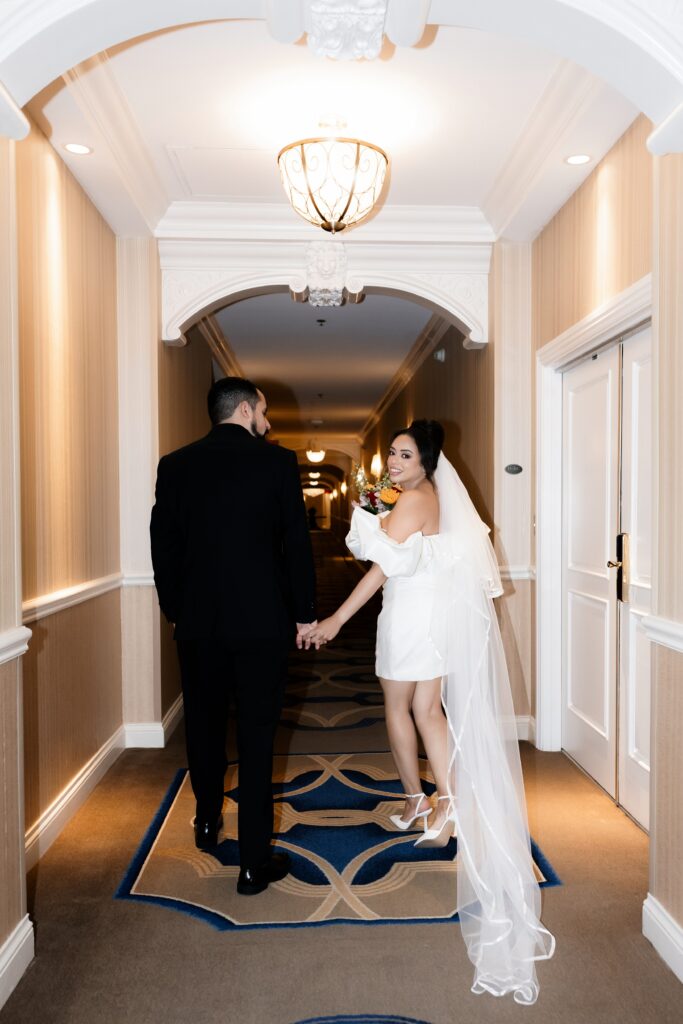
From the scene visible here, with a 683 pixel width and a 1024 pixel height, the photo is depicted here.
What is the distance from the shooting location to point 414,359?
8508 mm

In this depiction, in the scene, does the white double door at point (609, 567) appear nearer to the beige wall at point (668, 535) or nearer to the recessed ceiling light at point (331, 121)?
the beige wall at point (668, 535)

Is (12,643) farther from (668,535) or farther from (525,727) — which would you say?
(525,727)

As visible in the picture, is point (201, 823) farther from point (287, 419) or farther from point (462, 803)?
point (287, 419)

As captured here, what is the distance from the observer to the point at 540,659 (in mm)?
4520

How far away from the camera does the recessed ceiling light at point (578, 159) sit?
3.59 m

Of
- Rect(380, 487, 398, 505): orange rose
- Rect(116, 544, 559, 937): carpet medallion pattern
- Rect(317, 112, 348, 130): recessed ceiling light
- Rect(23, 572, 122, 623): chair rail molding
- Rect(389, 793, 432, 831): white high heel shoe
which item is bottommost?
Rect(116, 544, 559, 937): carpet medallion pattern

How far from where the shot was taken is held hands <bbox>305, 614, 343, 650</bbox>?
2936 mm

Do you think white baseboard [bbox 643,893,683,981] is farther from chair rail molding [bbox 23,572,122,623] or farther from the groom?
chair rail molding [bbox 23,572,122,623]

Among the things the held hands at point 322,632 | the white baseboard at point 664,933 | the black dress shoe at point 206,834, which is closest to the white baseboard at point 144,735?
the black dress shoe at point 206,834

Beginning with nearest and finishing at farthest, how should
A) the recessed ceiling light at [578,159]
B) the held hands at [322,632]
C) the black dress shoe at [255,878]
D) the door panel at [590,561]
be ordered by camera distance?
the black dress shoe at [255,878] → the held hands at [322,632] → the recessed ceiling light at [578,159] → the door panel at [590,561]

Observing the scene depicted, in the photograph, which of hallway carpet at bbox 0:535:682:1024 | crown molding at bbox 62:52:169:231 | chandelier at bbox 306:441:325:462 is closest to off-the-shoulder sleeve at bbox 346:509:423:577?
hallway carpet at bbox 0:535:682:1024

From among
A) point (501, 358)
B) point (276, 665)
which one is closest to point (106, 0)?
point (276, 665)

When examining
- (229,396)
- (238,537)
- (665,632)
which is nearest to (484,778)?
(665,632)

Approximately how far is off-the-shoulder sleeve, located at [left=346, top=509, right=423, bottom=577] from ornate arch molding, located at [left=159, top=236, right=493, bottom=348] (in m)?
2.30
